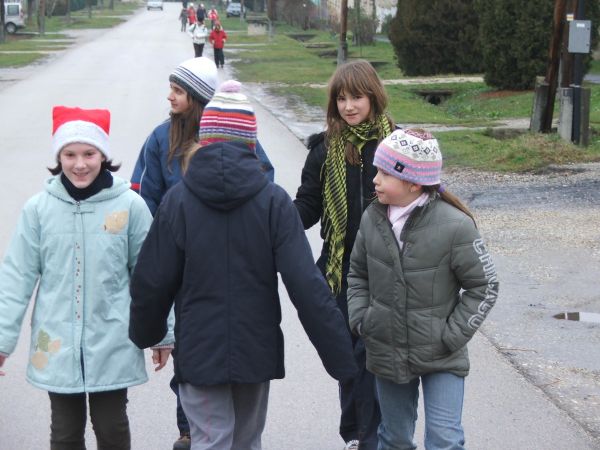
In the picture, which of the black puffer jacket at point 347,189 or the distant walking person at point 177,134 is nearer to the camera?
the black puffer jacket at point 347,189

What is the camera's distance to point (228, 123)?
12.3ft

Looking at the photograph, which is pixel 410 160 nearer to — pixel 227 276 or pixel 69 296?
pixel 227 276

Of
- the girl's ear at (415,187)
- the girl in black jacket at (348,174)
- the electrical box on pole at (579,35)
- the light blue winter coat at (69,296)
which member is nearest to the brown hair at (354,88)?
the girl in black jacket at (348,174)

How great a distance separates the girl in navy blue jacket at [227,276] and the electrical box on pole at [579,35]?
1283 centimetres

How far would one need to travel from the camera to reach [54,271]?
13.6 feet

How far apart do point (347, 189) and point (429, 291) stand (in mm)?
847

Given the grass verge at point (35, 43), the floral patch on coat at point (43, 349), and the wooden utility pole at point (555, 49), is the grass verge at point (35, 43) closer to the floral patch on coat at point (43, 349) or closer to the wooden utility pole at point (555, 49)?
the wooden utility pole at point (555, 49)

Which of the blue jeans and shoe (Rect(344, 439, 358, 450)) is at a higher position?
the blue jeans

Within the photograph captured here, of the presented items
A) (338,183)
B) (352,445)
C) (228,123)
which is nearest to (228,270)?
(228,123)

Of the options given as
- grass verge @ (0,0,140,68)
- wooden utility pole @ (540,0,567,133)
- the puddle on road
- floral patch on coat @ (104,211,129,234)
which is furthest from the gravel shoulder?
grass verge @ (0,0,140,68)

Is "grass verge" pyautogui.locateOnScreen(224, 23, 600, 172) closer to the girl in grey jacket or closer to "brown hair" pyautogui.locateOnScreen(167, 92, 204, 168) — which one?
"brown hair" pyautogui.locateOnScreen(167, 92, 204, 168)

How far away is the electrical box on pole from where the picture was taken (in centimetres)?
1567

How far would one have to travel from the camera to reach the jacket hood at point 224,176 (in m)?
3.57

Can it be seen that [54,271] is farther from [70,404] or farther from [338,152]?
[338,152]
